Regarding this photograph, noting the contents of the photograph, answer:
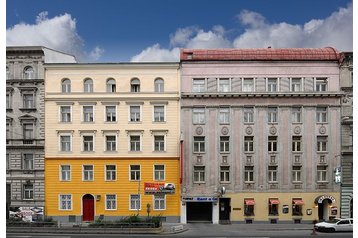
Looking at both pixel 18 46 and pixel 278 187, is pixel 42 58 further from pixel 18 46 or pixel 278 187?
pixel 278 187

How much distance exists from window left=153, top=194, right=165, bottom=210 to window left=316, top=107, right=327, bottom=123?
17936 millimetres

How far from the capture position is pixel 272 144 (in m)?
36.6

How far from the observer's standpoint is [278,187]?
3619cm

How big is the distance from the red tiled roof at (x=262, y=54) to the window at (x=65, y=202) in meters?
18.6

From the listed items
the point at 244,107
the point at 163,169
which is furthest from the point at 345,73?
the point at 163,169

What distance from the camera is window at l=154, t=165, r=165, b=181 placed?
36.7m

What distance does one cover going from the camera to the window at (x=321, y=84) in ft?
121

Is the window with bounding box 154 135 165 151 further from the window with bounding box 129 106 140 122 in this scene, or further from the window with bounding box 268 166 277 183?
the window with bounding box 268 166 277 183

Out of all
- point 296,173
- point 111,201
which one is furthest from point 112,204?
point 296,173

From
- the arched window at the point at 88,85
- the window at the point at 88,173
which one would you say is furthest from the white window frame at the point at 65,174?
the arched window at the point at 88,85

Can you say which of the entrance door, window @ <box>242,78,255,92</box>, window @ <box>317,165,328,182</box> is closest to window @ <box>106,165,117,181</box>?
the entrance door

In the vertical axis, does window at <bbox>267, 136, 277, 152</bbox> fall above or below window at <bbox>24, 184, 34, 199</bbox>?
above

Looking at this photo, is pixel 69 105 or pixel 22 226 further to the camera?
pixel 69 105

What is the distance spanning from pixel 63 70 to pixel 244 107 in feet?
63.6
